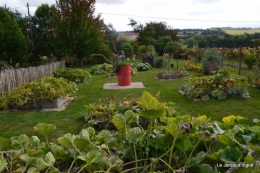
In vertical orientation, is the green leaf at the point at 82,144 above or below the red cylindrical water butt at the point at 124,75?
above

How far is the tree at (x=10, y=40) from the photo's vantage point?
13.8 metres

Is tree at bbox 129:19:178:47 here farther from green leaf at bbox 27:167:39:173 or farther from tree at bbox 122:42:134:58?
green leaf at bbox 27:167:39:173

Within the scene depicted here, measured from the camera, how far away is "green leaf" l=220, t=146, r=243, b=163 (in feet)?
3.53

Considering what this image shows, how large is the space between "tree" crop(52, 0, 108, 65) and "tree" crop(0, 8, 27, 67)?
4332mm

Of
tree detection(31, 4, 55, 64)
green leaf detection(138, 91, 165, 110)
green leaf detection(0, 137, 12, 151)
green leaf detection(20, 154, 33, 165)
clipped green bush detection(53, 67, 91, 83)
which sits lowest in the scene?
clipped green bush detection(53, 67, 91, 83)

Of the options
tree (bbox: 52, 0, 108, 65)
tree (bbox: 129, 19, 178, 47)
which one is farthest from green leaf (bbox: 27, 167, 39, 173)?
tree (bbox: 129, 19, 178, 47)

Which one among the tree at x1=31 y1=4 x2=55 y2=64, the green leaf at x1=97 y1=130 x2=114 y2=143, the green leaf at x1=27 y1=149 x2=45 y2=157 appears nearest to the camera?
the green leaf at x1=27 y1=149 x2=45 y2=157

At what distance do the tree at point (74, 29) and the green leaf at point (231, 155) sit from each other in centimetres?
1801

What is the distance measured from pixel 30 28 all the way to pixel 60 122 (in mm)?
16940

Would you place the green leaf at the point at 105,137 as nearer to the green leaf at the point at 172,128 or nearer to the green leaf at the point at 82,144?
the green leaf at the point at 82,144

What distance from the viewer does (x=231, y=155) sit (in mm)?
1095

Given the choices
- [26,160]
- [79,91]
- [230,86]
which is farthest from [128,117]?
[79,91]

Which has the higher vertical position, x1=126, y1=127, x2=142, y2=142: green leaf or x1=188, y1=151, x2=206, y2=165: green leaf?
x1=126, y1=127, x2=142, y2=142: green leaf

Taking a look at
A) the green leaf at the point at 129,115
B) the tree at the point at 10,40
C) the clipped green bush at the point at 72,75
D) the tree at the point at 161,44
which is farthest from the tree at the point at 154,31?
the green leaf at the point at 129,115
